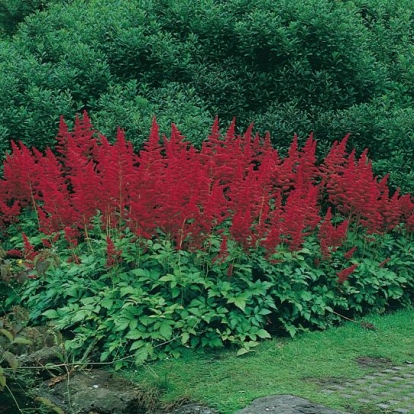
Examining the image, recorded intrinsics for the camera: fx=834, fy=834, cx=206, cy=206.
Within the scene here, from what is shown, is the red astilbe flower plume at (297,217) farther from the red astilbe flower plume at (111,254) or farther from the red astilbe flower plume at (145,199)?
the red astilbe flower plume at (111,254)

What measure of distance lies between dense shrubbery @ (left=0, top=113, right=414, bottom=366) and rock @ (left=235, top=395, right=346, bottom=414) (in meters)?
0.94

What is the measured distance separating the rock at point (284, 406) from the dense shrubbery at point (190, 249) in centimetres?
94

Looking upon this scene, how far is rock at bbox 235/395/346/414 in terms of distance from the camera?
17.6 feet

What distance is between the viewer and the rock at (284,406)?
537cm

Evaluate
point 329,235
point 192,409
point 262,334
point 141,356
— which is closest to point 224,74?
point 329,235

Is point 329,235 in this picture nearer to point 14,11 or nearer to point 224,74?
point 224,74

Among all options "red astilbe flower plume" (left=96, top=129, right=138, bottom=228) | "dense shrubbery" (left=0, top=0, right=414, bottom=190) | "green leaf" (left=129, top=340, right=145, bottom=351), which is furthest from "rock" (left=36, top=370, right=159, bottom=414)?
"dense shrubbery" (left=0, top=0, right=414, bottom=190)

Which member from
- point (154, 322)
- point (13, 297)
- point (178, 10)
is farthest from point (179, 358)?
point (178, 10)

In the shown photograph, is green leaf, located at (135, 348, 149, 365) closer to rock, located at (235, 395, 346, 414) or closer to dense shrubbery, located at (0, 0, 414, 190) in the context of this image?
rock, located at (235, 395, 346, 414)

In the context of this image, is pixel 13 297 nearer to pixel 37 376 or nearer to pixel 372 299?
pixel 37 376

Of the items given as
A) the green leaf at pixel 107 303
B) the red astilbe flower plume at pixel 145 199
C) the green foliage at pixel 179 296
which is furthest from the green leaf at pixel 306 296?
the green leaf at pixel 107 303

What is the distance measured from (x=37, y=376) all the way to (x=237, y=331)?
1.60 metres

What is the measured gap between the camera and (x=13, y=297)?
7387mm

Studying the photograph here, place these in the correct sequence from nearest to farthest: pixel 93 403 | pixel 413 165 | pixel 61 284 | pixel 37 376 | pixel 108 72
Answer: pixel 93 403
pixel 37 376
pixel 61 284
pixel 413 165
pixel 108 72
